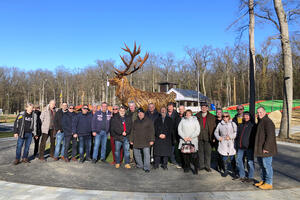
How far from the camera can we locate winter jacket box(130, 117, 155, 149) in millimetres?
6570

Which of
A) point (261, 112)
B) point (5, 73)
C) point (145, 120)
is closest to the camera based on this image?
point (261, 112)

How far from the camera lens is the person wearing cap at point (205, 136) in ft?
21.1

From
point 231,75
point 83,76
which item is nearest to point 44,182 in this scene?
point 231,75

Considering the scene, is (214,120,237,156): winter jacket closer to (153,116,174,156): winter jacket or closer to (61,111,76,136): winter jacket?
(153,116,174,156): winter jacket

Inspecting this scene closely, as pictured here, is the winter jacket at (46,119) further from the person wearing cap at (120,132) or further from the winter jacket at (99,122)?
the person wearing cap at (120,132)

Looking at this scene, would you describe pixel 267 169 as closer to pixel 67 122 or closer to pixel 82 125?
pixel 82 125

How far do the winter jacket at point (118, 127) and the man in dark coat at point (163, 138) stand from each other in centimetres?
85

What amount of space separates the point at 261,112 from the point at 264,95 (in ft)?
141

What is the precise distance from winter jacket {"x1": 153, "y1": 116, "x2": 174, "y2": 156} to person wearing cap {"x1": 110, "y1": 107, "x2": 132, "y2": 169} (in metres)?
0.89

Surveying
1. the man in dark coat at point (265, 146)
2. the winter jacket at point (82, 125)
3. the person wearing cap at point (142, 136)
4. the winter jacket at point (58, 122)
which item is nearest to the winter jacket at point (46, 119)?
the winter jacket at point (58, 122)

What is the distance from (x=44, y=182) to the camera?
5.23m

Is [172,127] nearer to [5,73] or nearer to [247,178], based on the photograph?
[247,178]

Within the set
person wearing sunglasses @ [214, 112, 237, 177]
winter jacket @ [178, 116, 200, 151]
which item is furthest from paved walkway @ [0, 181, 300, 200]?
winter jacket @ [178, 116, 200, 151]

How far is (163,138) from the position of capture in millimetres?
6598
